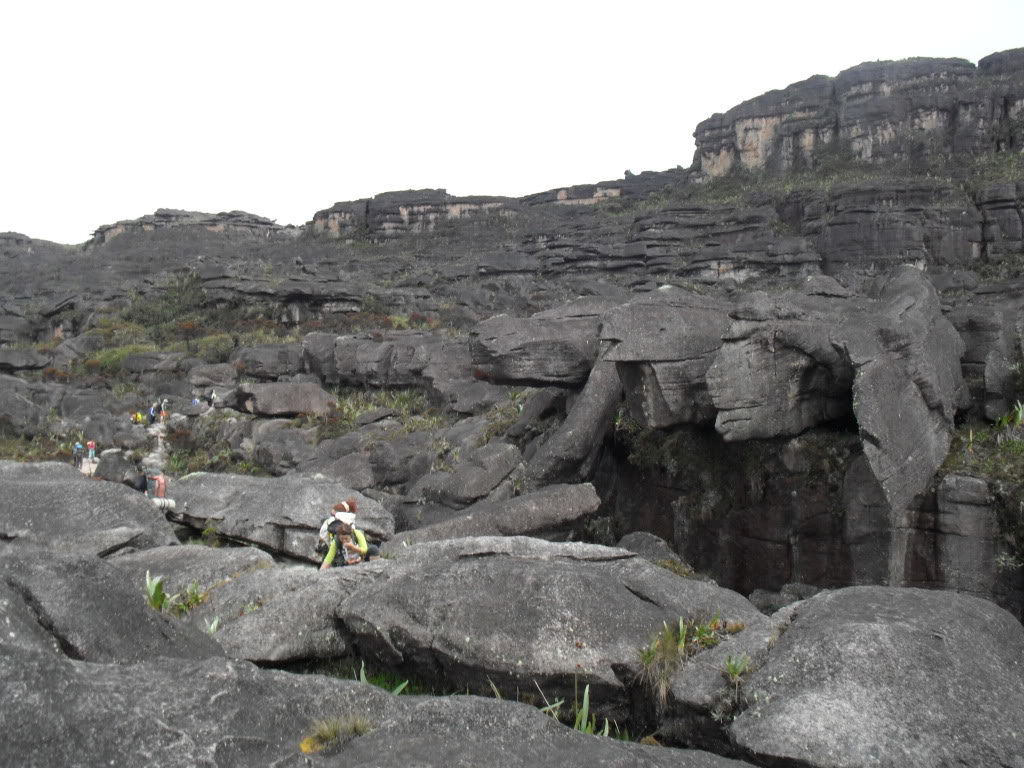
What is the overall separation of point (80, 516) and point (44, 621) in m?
6.01

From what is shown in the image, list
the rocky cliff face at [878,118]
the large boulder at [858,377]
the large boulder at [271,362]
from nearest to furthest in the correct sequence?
1. the large boulder at [858,377]
2. the large boulder at [271,362]
3. the rocky cliff face at [878,118]

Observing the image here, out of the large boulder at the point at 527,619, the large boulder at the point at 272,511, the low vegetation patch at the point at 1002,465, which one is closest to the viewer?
the large boulder at the point at 527,619


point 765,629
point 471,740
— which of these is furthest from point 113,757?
point 765,629

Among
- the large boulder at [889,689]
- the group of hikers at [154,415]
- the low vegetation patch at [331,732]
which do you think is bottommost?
the group of hikers at [154,415]

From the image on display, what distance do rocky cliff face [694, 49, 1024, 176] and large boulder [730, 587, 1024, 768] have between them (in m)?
77.6

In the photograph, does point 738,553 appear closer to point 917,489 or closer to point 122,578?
point 917,489

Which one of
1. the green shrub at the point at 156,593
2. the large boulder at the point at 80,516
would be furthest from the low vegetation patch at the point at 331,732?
the large boulder at the point at 80,516

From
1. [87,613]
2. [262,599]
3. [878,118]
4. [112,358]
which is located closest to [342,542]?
[262,599]

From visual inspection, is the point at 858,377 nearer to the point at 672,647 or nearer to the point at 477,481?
the point at 672,647

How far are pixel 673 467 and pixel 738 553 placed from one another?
2107 mm

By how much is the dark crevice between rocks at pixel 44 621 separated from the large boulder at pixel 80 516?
4794 millimetres

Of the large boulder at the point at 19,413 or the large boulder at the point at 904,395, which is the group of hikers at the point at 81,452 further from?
the large boulder at the point at 904,395

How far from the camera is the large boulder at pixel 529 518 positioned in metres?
13.9

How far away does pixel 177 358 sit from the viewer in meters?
45.2
